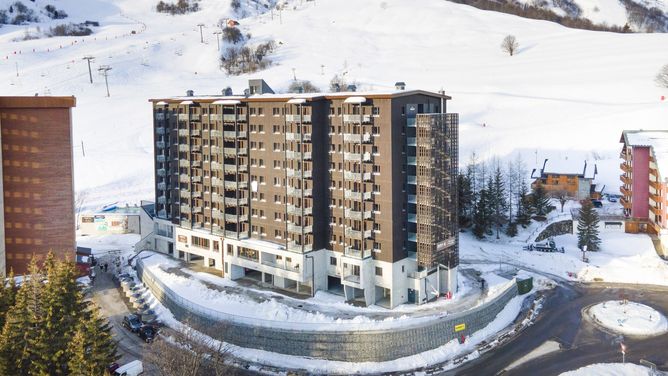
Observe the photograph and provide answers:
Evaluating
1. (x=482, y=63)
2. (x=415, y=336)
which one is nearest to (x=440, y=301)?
(x=415, y=336)

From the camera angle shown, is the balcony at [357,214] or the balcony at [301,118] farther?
the balcony at [301,118]

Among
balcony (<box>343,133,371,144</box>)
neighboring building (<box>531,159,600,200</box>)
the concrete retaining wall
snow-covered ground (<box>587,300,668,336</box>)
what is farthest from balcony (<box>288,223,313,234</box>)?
neighboring building (<box>531,159,600,200</box>)

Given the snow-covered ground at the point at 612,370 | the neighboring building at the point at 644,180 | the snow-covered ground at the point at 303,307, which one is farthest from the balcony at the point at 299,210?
the neighboring building at the point at 644,180

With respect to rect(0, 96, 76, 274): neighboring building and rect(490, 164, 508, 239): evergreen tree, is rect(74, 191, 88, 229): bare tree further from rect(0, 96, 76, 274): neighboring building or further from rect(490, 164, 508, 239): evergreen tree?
rect(490, 164, 508, 239): evergreen tree

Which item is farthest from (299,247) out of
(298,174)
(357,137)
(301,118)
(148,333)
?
(148,333)

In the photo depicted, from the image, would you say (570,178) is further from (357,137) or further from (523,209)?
(357,137)

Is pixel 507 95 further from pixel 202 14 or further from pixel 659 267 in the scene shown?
pixel 202 14

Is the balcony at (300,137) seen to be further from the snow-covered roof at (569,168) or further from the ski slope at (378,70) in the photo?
→ the snow-covered roof at (569,168)
